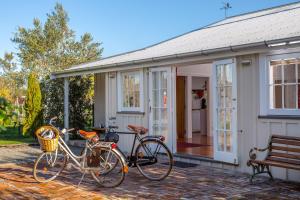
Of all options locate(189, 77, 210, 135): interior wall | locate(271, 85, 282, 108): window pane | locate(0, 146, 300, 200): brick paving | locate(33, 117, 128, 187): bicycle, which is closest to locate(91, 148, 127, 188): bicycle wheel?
locate(33, 117, 128, 187): bicycle

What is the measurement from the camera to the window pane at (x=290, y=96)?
6.84 metres

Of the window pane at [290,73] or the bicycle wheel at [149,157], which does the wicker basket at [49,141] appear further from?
the window pane at [290,73]

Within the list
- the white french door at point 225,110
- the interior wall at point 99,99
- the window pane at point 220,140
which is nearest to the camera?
the white french door at point 225,110

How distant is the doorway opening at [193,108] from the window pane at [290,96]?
426cm

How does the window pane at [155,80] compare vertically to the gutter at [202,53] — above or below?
below

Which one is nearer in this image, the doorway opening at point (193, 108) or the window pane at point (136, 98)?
the window pane at point (136, 98)

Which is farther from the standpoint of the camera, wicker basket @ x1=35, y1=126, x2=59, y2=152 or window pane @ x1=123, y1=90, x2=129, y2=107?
window pane @ x1=123, y1=90, x2=129, y2=107

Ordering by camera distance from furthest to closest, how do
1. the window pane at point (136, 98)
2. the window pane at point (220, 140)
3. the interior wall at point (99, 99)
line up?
the interior wall at point (99, 99)
the window pane at point (136, 98)
the window pane at point (220, 140)

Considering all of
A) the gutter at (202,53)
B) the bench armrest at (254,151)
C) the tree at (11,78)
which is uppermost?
the tree at (11,78)

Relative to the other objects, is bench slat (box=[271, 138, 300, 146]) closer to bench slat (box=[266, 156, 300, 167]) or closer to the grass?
bench slat (box=[266, 156, 300, 167])

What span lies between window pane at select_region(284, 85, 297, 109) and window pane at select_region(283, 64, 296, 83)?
11 centimetres

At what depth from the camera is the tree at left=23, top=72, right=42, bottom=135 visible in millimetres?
14453

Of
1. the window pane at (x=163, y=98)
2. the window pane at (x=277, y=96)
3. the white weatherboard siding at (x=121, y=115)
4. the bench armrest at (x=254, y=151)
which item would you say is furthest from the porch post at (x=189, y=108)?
the window pane at (x=277, y=96)

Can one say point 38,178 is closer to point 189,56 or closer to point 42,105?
point 189,56
